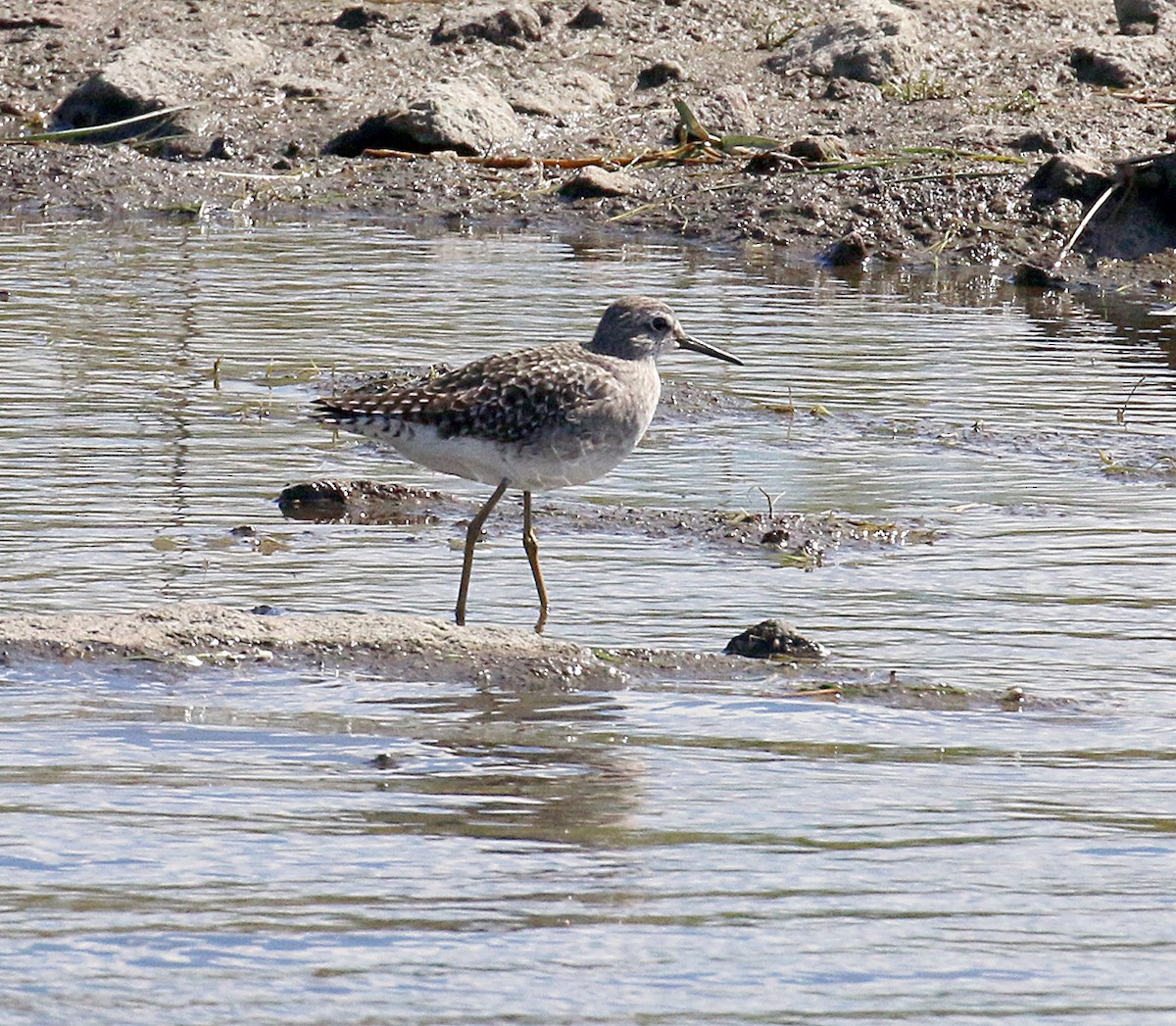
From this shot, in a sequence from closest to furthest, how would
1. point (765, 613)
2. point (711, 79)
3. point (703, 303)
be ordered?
1. point (765, 613)
2. point (703, 303)
3. point (711, 79)

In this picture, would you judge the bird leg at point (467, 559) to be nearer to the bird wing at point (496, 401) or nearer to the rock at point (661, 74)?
the bird wing at point (496, 401)

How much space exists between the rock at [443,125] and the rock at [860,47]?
8.60ft

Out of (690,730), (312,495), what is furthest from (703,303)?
(690,730)

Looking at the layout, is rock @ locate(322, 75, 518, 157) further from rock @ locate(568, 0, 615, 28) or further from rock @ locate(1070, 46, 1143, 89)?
rock @ locate(1070, 46, 1143, 89)

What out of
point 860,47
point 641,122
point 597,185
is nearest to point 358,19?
point 641,122

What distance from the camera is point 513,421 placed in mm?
7688

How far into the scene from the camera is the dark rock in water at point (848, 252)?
627 inches

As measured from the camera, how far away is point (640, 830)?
5473 mm

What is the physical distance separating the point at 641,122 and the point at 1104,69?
3.98 metres

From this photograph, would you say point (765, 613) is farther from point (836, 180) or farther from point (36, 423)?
point (836, 180)

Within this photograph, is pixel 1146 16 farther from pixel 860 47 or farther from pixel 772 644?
pixel 772 644

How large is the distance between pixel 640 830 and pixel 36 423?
5.61 metres

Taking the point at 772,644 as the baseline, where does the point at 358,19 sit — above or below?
above

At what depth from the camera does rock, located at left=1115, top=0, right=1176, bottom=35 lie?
19766mm
